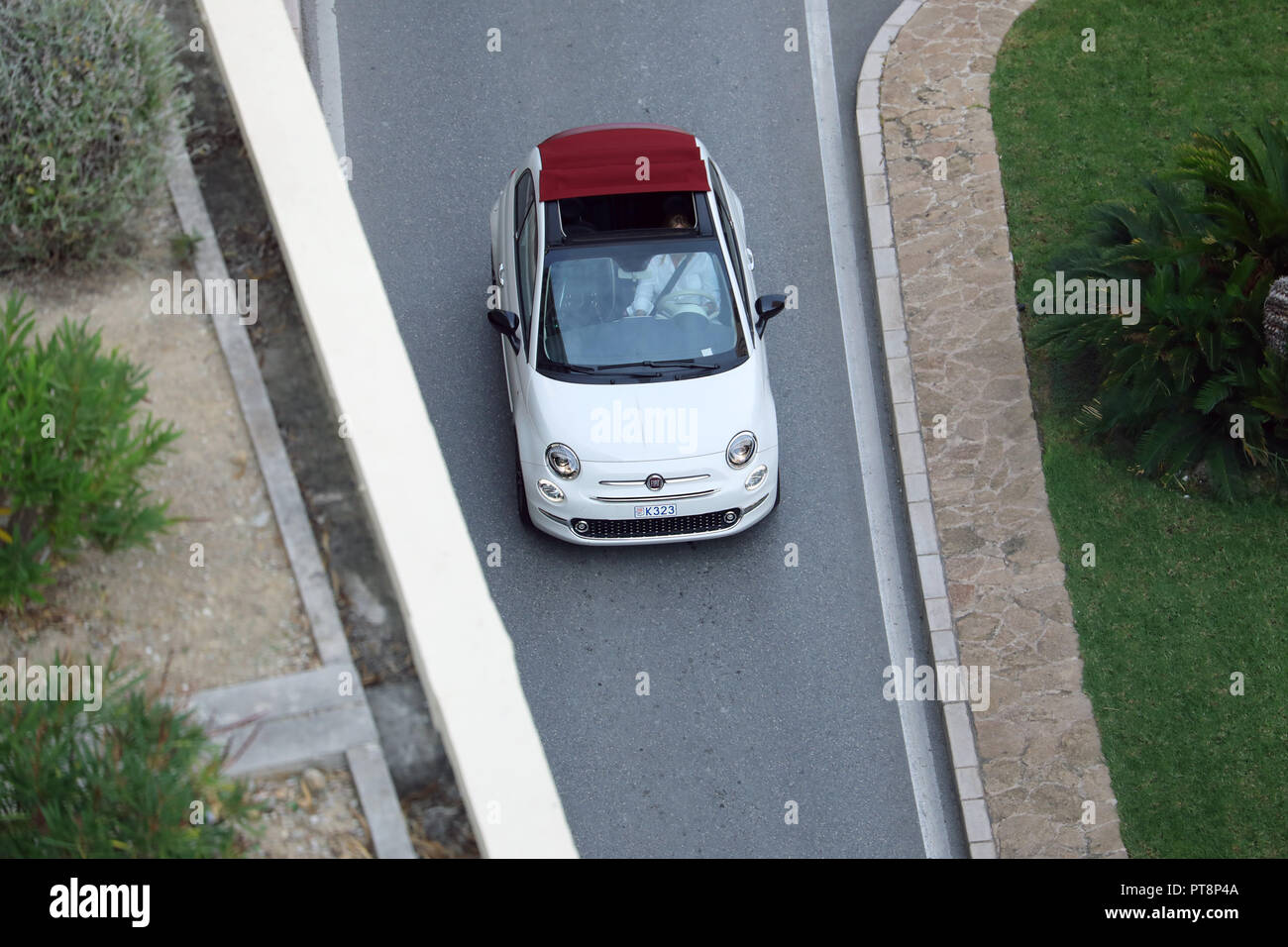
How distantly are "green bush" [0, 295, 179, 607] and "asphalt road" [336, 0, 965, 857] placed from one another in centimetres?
497

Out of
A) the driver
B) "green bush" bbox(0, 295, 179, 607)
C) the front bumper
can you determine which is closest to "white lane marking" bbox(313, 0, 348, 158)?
the driver

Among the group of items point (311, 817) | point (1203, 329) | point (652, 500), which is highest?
point (311, 817)

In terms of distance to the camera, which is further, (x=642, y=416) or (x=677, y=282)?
(x=677, y=282)

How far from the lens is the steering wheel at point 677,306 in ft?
31.3

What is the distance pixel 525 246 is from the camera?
32.9 feet

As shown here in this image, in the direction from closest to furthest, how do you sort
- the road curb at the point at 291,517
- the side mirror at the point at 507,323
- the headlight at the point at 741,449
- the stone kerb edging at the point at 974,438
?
1. the road curb at the point at 291,517
2. the stone kerb edging at the point at 974,438
3. the headlight at the point at 741,449
4. the side mirror at the point at 507,323

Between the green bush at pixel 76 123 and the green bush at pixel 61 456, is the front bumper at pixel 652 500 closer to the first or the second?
the green bush at pixel 76 123

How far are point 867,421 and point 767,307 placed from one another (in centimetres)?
177

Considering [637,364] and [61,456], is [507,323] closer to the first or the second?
[637,364]

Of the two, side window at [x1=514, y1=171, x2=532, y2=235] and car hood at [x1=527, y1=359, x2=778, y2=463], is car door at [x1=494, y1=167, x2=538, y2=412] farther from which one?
car hood at [x1=527, y1=359, x2=778, y2=463]

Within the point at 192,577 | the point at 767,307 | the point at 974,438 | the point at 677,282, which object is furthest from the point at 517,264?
the point at 192,577

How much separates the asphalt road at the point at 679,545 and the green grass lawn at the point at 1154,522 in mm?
1460

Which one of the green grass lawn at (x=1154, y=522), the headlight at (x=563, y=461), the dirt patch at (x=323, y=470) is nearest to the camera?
the dirt patch at (x=323, y=470)

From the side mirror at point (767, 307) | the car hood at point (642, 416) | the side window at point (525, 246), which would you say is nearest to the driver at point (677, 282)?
the side mirror at point (767, 307)
